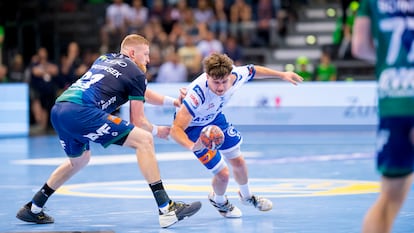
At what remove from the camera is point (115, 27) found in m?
23.3

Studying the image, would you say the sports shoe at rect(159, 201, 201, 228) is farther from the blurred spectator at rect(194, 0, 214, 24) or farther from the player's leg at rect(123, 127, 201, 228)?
the blurred spectator at rect(194, 0, 214, 24)

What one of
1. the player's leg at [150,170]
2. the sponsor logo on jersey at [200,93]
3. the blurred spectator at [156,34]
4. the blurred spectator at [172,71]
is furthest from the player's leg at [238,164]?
the blurred spectator at [156,34]

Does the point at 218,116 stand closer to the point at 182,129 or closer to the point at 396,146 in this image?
the point at 182,129

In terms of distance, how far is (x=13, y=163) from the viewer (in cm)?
1392

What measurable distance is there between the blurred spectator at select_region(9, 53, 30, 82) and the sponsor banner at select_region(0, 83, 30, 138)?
2010 millimetres

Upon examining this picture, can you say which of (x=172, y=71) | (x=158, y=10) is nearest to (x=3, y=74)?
(x=172, y=71)

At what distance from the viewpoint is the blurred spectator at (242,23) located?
23.3 m

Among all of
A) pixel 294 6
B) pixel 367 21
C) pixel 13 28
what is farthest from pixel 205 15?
pixel 367 21

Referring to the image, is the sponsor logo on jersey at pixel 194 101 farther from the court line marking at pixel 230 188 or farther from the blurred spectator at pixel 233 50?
the blurred spectator at pixel 233 50

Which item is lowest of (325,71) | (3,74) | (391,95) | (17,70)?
(17,70)

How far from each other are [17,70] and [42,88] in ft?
5.17

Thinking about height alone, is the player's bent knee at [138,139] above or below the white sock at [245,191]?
above

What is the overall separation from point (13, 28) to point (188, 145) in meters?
17.2

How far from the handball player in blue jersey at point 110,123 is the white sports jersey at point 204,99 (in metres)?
0.34
